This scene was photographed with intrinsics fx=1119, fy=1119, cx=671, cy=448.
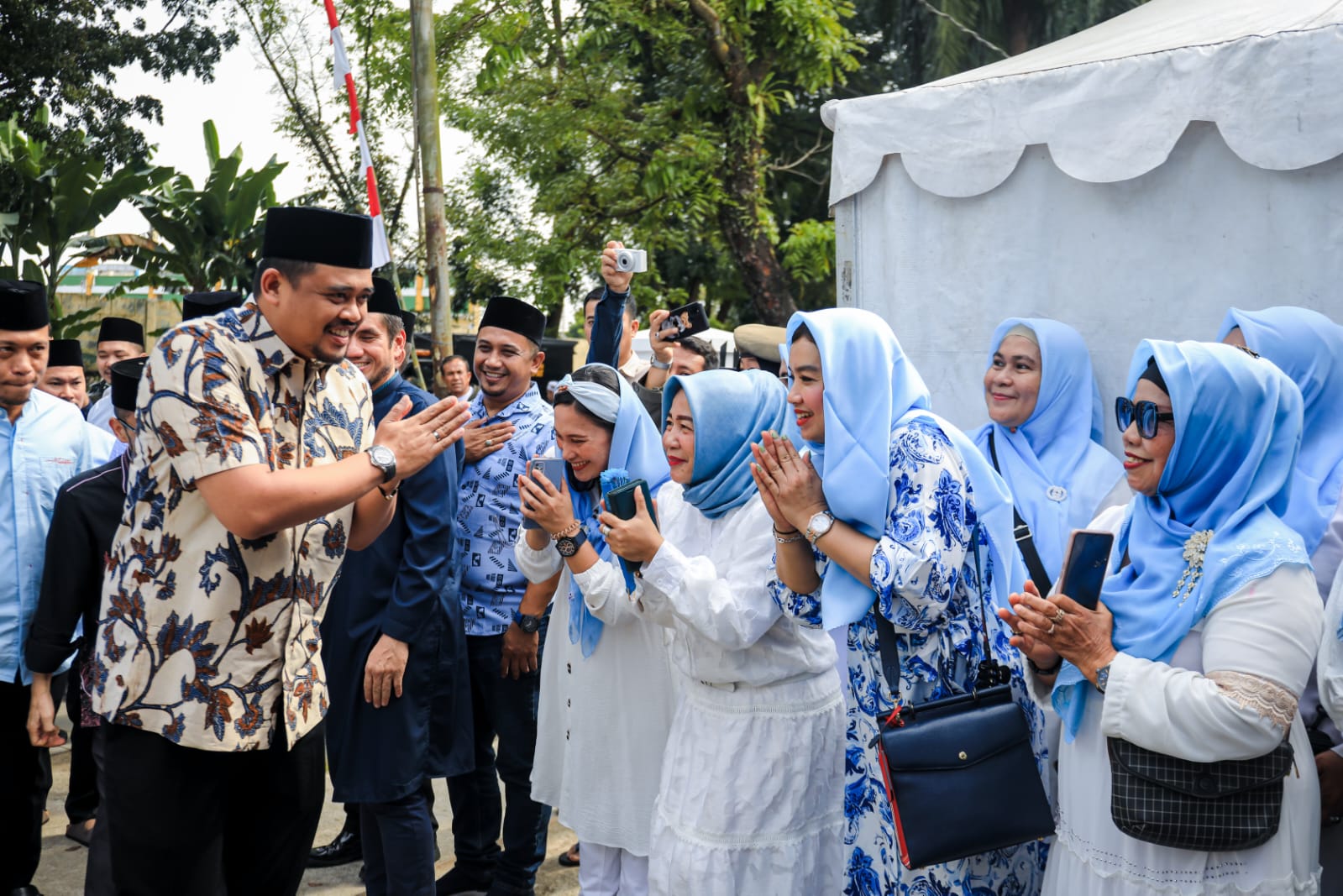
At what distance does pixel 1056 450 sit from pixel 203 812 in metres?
2.91

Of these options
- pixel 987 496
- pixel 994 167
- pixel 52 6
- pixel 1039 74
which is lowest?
pixel 987 496

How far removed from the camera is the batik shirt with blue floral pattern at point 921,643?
258cm

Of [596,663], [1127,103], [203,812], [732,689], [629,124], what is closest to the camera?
A: [203,812]

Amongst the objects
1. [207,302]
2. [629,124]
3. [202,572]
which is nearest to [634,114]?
[629,124]

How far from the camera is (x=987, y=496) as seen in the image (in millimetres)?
2793

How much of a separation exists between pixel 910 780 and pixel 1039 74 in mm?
3065

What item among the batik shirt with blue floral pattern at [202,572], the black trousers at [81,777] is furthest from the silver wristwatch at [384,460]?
the black trousers at [81,777]

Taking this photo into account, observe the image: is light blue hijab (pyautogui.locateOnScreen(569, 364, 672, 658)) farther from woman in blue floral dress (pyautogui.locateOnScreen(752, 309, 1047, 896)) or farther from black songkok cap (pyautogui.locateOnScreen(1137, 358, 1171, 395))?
black songkok cap (pyautogui.locateOnScreen(1137, 358, 1171, 395))

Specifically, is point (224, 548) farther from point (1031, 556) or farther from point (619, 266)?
point (619, 266)

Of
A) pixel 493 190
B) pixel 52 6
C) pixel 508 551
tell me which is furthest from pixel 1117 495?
pixel 52 6

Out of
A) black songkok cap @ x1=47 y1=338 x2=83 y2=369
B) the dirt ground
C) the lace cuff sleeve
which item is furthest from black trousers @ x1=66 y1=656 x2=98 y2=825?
the lace cuff sleeve

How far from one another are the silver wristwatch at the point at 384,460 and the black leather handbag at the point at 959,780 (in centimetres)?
126

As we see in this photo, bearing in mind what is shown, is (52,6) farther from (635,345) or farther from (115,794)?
(115,794)

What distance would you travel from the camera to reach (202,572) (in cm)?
250
